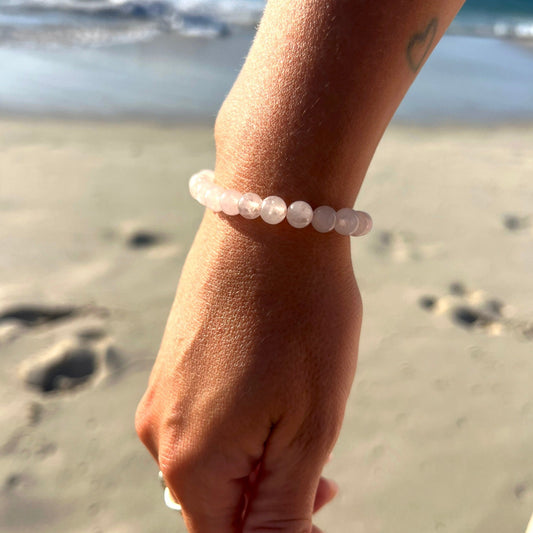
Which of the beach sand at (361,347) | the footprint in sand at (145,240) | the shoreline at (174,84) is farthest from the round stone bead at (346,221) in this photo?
the shoreline at (174,84)

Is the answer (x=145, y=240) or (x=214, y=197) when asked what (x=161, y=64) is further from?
(x=214, y=197)

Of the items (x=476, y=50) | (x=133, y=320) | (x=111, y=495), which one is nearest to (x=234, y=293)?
(x=111, y=495)

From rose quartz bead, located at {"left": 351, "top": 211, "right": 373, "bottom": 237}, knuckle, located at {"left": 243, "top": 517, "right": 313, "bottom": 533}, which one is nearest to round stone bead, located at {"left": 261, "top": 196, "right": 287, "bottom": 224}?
rose quartz bead, located at {"left": 351, "top": 211, "right": 373, "bottom": 237}

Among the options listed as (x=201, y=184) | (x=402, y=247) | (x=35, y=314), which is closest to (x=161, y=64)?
(x=402, y=247)

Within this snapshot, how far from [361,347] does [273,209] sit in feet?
4.33

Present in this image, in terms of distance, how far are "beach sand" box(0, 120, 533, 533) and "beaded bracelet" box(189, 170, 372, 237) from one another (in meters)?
0.93

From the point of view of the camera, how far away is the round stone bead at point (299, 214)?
0.74m

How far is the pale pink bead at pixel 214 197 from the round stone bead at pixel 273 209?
0.08m

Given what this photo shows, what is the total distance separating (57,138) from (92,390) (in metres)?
2.17

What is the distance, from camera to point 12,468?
1495mm

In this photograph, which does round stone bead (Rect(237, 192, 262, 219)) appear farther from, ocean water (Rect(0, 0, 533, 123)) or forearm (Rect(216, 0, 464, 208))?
ocean water (Rect(0, 0, 533, 123))

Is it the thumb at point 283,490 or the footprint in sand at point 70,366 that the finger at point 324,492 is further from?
the footprint in sand at point 70,366

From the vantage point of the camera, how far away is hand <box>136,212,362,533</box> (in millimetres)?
777

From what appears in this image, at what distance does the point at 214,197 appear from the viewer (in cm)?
81
